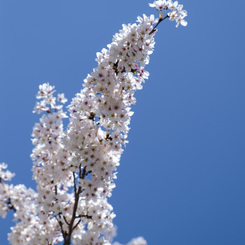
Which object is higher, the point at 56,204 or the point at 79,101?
the point at 79,101

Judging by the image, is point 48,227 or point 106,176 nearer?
point 106,176

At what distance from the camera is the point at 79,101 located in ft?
20.9

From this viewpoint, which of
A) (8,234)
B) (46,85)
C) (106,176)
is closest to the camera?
(106,176)

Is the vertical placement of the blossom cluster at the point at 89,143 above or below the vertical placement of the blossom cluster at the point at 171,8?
below

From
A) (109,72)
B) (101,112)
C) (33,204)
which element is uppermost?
(109,72)

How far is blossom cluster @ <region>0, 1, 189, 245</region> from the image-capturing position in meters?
6.06

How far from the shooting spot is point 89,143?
239 inches

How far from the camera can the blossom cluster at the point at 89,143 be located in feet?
19.9

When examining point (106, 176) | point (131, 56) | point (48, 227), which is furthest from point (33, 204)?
point (131, 56)

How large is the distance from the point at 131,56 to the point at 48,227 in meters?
4.24

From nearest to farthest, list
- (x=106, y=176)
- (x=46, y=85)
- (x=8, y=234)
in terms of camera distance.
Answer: (x=106, y=176)
(x=46, y=85)
(x=8, y=234)

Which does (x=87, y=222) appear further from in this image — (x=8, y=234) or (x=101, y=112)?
(x=101, y=112)

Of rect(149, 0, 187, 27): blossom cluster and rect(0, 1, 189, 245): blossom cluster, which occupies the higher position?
rect(149, 0, 187, 27): blossom cluster

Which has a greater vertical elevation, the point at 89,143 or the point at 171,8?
the point at 171,8
